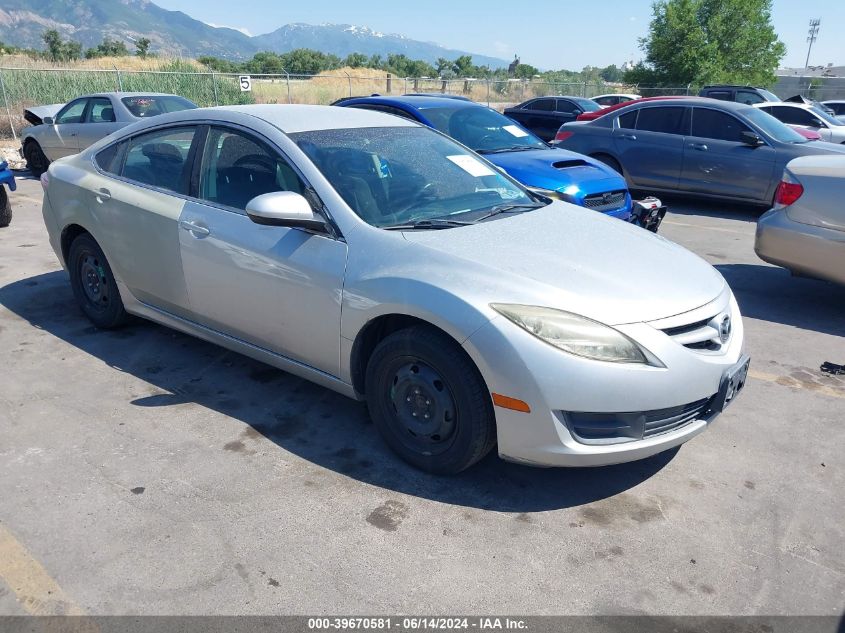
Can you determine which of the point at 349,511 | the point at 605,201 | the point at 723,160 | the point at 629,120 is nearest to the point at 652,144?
the point at 629,120

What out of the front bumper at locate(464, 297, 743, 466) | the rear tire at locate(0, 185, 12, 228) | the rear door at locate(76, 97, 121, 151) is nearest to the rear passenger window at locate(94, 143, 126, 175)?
the front bumper at locate(464, 297, 743, 466)

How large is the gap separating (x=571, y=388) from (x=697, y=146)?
831 centimetres

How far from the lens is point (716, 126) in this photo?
32.1 ft

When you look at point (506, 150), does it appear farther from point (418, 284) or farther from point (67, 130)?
point (67, 130)

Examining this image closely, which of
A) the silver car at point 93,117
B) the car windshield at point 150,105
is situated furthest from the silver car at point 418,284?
the silver car at point 93,117

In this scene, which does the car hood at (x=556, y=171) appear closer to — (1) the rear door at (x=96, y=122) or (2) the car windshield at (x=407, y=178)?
(2) the car windshield at (x=407, y=178)

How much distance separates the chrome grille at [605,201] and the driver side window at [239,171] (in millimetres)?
3743

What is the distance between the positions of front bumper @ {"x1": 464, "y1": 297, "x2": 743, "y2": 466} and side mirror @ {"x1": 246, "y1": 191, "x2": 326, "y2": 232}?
108 cm

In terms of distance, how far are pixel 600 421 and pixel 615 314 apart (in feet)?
1.48

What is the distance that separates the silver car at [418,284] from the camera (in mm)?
2799

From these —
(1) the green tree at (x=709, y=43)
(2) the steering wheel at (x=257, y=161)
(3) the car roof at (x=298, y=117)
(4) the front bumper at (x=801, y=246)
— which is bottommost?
(4) the front bumper at (x=801, y=246)

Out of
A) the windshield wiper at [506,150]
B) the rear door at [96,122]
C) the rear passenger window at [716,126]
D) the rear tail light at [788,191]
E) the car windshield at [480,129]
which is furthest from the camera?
the rear door at [96,122]

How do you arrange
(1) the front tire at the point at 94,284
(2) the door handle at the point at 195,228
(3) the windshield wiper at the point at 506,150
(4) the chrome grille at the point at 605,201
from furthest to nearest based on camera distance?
(3) the windshield wiper at the point at 506,150 < (4) the chrome grille at the point at 605,201 < (1) the front tire at the point at 94,284 < (2) the door handle at the point at 195,228

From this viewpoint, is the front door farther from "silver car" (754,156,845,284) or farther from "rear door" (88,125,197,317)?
"silver car" (754,156,845,284)
